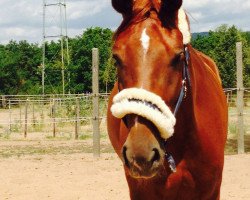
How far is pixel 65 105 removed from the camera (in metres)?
18.0

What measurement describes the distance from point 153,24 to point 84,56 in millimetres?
31324

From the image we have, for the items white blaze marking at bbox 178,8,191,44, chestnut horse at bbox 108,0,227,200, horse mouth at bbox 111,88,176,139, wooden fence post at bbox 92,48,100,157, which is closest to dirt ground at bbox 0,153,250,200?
wooden fence post at bbox 92,48,100,157

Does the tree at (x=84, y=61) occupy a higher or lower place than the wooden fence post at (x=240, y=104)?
higher

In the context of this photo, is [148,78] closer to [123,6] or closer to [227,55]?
[123,6]

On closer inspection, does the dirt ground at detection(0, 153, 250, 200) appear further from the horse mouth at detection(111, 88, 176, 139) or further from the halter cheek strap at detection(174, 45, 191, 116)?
the horse mouth at detection(111, 88, 176, 139)

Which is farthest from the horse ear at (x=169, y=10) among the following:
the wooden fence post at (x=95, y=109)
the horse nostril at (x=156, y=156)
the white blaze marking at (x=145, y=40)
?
the wooden fence post at (x=95, y=109)

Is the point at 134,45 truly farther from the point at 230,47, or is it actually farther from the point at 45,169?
the point at 230,47

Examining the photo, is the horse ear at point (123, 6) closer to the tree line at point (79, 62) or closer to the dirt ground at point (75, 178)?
the dirt ground at point (75, 178)

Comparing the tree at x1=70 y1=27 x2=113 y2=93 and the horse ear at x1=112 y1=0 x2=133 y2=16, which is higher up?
the tree at x1=70 y1=27 x2=113 y2=93

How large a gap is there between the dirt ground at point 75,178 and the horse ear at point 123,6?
4171mm

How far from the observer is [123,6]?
2.44 meters

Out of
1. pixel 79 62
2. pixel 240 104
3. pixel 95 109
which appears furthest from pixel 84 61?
pixel 240 104

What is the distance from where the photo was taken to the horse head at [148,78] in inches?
83.3

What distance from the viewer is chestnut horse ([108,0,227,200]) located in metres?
2.16
